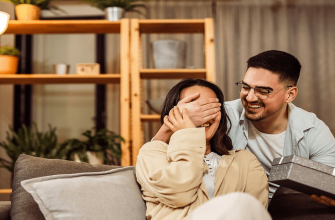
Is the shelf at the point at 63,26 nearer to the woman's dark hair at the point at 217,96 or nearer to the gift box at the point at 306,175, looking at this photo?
the woman's dark hair at the point at 217,96

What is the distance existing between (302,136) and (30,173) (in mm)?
1239

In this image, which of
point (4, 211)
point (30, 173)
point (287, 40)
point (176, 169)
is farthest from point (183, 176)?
point (287, 40)

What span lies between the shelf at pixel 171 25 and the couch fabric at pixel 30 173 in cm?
162

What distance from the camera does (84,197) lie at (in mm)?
1219

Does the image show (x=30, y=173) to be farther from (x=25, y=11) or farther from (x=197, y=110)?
(x=25, y=11)

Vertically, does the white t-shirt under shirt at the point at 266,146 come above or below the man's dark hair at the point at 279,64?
below

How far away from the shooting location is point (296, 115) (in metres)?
1.88

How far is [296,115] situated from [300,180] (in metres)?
0.77

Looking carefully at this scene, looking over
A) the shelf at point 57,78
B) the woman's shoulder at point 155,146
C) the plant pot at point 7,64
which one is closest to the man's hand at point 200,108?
the woman's shoulder at point 155,146

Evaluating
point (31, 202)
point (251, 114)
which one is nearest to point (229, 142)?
point (251, 114)

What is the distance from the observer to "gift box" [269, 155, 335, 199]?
1.18 m

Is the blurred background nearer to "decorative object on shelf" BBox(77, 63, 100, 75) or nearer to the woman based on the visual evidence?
"decorative object on shelf" BBox(77, 63, 100, 75)

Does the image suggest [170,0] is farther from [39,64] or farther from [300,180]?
[300,180]

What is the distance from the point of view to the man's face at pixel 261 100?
181cm
